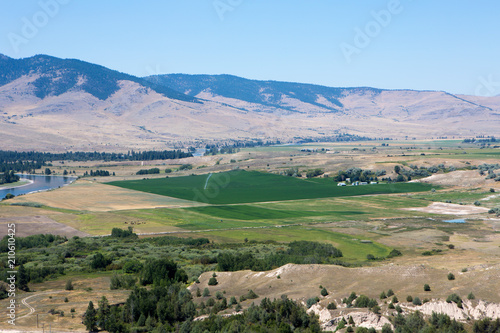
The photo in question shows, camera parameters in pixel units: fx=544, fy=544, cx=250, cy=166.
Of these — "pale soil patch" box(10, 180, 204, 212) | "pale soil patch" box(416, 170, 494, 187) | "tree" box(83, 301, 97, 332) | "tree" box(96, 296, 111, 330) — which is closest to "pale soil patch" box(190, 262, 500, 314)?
"tree" box(96, 296, 111, 330)

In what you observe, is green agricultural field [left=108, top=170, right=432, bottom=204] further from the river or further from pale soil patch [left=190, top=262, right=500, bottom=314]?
pale soil patch [left=190, top=262, right=500, bottom=314]

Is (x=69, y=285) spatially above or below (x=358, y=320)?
below

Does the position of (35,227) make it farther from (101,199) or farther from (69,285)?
(69,285)

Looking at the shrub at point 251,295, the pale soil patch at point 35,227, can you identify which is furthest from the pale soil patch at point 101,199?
the shrub at point 251,295

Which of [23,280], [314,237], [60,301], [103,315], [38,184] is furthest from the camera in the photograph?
[38,184]

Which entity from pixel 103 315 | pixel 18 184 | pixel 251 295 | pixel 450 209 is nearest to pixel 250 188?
pixel 450 209

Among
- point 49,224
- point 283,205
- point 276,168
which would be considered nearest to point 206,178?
point 276,168

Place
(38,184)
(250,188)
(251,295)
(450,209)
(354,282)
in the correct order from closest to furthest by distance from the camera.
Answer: (354,282)
(251,295)
(450,209)
(250,188)
(38,184)
